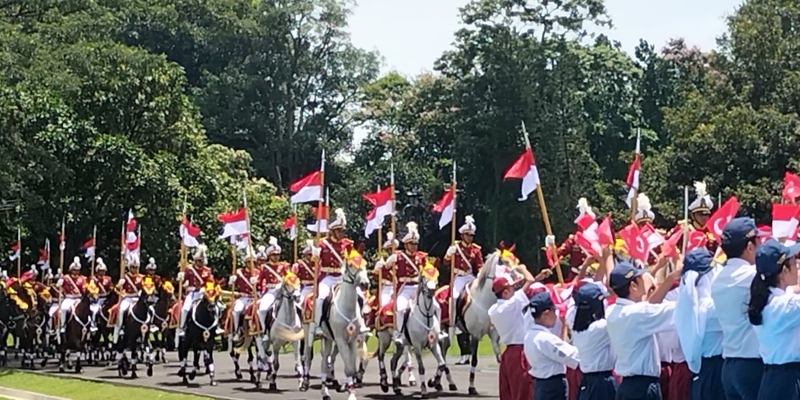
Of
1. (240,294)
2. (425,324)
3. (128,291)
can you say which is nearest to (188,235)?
(128,291)

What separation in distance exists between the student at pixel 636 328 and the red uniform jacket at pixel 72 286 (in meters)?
22.2

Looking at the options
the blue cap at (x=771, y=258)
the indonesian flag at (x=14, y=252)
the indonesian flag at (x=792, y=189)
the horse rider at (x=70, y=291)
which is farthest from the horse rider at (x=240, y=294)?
the blue cap at (x=771, y=258)

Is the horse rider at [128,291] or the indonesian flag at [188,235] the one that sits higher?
the indonesian flag at [188,235]

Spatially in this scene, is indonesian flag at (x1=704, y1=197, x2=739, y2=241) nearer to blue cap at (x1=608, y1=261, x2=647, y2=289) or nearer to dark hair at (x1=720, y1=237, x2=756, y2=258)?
blue cap at (x1=608, y1=261, x2=647, y2=289)

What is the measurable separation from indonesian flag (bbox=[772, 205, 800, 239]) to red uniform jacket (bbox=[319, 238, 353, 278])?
997cm

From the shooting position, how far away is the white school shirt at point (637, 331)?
866 centimetres

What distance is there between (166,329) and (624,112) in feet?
102

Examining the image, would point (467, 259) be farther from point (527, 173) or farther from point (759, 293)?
point (759, 293)

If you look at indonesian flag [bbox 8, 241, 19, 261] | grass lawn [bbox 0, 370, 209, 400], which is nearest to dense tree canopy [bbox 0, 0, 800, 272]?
indonesian flag [bbox 8, 241, 19, 261]

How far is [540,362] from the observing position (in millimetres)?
9758

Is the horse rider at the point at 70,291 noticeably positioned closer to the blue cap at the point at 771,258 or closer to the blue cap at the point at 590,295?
the blue cap at the point at 590,295

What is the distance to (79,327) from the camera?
92.0 feet

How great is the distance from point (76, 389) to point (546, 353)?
15.0 meters

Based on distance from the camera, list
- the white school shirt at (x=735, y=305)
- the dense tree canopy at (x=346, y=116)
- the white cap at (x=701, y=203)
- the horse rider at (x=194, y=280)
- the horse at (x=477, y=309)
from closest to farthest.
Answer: the white school shirt at (x=735, y=305) → the white cap at (x=701, y=203) → the horse at (x=477, y=309) → the horse rider at (x=194, y=280) → the dense tree canopy at (x=346, y=116)
